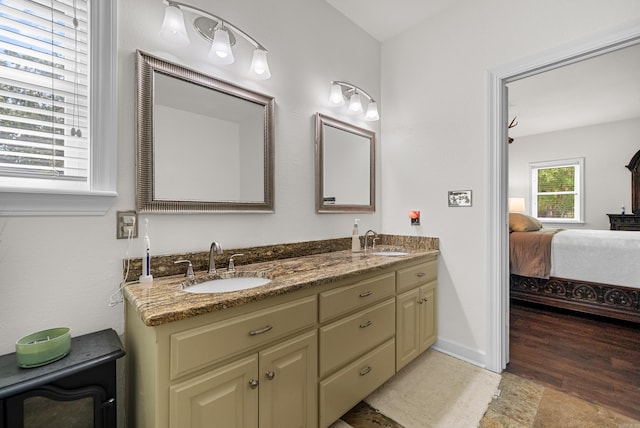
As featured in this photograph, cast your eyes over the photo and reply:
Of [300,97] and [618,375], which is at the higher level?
[300,97]

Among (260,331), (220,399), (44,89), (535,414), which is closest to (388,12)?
(44,89)

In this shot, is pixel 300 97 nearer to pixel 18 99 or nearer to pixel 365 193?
pixel 365 193

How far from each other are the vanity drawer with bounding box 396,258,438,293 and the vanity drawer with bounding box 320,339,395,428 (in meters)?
0.38

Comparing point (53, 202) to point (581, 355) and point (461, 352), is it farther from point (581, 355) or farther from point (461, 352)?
point (581, 355)

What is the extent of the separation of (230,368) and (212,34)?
1.69 meters

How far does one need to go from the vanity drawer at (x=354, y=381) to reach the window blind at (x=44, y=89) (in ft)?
5.02

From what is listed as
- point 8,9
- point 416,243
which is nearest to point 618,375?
point 416,243

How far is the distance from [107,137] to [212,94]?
61cm

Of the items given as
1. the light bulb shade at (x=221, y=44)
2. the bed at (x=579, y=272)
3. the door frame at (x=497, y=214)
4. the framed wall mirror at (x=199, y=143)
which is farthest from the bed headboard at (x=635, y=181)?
the light bulb shade at (x=221, y=44)

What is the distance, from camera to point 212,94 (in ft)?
5.49

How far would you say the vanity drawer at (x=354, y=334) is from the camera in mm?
1461

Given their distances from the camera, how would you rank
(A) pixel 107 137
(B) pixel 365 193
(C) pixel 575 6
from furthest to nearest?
(B) pixel 365 193 < (C) pixel 575 6 < (A) pixel 107 137

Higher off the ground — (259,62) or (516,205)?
(259,62)

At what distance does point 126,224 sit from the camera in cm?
136
